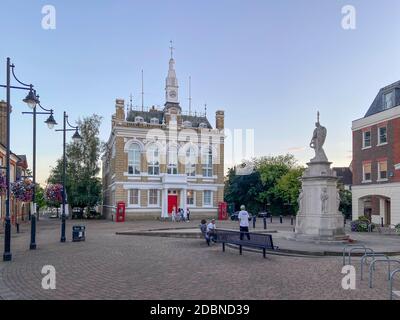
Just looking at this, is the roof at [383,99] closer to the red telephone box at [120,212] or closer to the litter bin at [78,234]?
the red telephone box at [120,212]

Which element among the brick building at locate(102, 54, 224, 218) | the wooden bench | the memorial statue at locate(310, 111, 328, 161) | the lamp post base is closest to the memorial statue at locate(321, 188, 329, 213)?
the memorial statue at locate(310, 111, 328, 161)

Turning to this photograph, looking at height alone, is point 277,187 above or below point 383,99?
below

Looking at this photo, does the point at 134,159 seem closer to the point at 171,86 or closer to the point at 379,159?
the point at 171,86

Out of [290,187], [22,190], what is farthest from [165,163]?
→ [290,187]

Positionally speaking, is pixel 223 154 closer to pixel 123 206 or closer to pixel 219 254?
pixel 123 206

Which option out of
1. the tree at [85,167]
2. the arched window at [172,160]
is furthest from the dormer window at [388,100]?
the tree at [85,167]

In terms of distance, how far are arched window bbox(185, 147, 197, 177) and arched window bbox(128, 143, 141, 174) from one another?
6.10m

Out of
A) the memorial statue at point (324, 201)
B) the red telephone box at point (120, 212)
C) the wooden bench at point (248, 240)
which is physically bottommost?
the red telephone box at point (120, 212)

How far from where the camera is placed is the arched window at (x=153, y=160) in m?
46.3

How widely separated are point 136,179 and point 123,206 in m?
3.79

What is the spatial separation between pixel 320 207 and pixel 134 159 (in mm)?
30189

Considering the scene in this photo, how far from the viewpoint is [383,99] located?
37094 mm

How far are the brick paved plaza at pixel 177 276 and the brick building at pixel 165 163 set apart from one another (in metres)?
29.2
